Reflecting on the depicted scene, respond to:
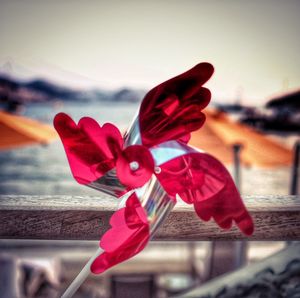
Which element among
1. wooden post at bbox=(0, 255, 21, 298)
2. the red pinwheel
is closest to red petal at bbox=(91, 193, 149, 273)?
the red pinwheel

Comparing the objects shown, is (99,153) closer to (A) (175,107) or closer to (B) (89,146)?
(B) (89,146)

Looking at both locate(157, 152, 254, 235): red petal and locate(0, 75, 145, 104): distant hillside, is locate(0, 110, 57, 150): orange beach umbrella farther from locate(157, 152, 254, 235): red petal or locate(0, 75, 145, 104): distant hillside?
locate(157, 152, 254, 235): red petal

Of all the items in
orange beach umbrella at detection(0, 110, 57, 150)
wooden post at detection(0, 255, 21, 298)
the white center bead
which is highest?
orange beach umbrella at detection(0, 110, 57, 150)

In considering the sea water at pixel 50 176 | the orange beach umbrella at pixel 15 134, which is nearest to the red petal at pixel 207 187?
the orange beach umbrella at pixel 15 134

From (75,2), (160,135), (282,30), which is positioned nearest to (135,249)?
(160,135)

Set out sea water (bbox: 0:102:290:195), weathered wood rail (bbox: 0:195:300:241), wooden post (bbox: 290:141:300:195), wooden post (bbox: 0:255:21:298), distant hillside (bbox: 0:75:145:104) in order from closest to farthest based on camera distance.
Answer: weathered wood rail (bbox: 0:195:300:241)
wooden post (bbox: 0:255:21:298)
wooden post (bbox: 290:141:300:195)
distant hillside (bbox: 0:75:145:104)
sea water (bbox: 0:102:290:195)
